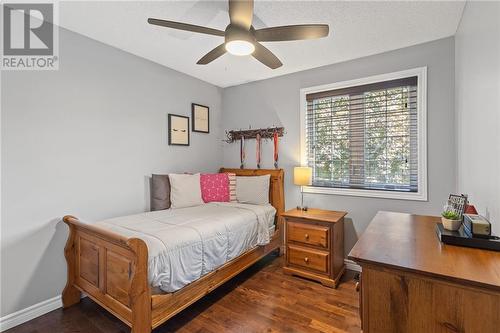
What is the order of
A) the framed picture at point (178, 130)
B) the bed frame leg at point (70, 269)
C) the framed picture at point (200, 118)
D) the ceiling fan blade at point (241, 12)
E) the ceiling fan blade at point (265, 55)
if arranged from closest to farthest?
the ceiling fan blade at point (241, 12) < the ceiling fan blade at point (265, 55) < the bed frame leg at point (70, 269) < the framed picture at point (178, 130) < the framed picture at point (200, 118)

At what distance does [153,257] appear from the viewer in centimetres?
164

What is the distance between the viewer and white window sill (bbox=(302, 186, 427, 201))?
2.49m

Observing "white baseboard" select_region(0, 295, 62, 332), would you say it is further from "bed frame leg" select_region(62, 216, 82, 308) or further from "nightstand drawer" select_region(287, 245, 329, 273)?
"nightstand drawer" select_region(287, 245, 329, 273)

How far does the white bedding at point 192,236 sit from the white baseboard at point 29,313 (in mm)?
769

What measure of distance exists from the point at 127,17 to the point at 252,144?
7.07ft

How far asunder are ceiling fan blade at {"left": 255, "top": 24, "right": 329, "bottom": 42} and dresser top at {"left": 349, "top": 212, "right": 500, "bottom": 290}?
129 centimetres

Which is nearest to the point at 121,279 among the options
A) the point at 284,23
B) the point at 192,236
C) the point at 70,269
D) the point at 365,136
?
the point at 192,236

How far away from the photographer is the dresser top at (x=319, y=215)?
2.56 metres

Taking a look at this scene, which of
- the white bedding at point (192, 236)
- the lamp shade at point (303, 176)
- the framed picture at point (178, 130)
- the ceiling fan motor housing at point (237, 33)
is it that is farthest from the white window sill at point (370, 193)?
the ceiling fan motor housing at point (237, 33)

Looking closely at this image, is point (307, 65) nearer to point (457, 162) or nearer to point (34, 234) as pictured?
point (457, 162)

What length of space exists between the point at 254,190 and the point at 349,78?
1.79 metres

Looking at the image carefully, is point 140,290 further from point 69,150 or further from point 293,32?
point 293,32

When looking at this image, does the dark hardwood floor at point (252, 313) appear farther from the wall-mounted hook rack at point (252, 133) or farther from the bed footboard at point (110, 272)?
the wall-mounted hook rack at point (252, 133)

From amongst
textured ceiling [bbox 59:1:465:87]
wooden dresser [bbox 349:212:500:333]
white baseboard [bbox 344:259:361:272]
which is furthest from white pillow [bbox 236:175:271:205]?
wooden dresser [bbox 349:212:500:333]
